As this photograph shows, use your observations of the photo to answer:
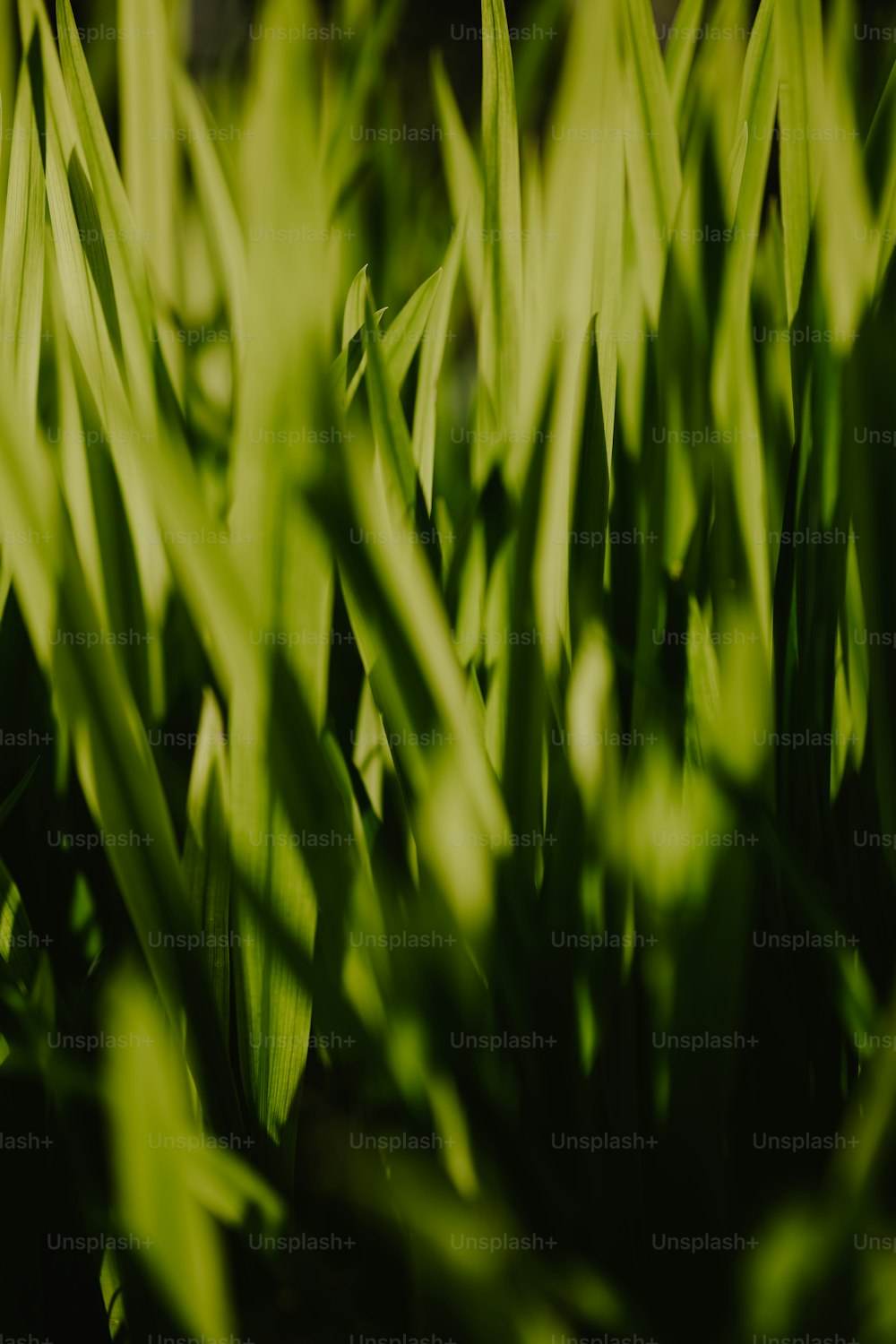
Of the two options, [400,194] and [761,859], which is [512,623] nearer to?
[761,859]

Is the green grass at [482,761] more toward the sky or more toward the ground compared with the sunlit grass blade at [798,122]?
more toward the ground

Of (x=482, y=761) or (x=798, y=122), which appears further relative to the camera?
(x=798, y=122)

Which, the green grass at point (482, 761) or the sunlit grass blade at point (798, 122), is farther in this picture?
the sunlit grass blade at point (798, 122)

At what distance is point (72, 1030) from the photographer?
315 mm

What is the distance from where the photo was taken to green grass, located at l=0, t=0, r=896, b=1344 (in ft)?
0.82

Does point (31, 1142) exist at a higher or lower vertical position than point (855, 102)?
lower

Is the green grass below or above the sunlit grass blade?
below

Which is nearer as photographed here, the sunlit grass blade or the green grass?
the green grass

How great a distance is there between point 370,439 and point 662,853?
22cm

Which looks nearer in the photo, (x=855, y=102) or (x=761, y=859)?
(x=761, y=859)

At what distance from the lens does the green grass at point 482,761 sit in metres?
0.25

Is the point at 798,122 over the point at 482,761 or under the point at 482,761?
over

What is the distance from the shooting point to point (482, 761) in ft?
0.90

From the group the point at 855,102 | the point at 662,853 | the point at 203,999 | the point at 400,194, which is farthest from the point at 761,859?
the point at 400,194
